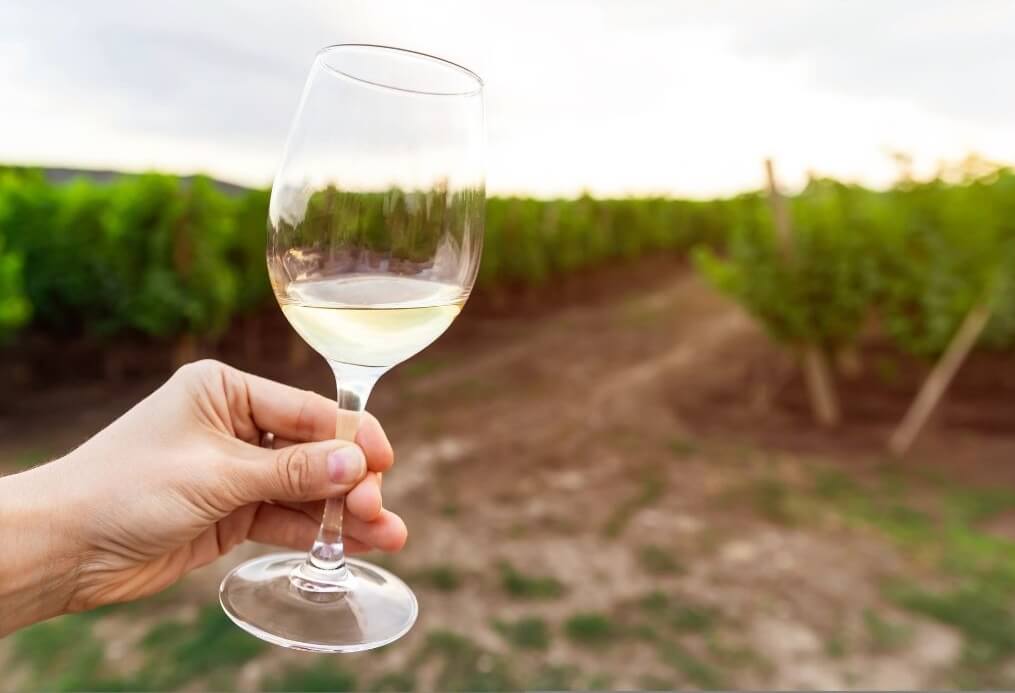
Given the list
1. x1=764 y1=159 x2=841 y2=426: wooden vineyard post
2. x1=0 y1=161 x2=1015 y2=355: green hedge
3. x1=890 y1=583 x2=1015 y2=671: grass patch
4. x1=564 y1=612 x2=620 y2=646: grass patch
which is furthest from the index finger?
x1=764 y1=159 x2=841 y2=426: wooden vineyard post

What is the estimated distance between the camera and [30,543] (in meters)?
1.54

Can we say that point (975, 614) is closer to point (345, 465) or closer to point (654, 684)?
point (654, 684)

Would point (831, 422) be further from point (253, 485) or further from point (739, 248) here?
point (253, 485)

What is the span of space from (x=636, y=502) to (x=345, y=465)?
17.8ft

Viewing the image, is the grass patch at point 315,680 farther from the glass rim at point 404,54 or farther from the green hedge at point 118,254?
the green hedge at point 118,254

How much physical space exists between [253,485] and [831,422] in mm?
8940

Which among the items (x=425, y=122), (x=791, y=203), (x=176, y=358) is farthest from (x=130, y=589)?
(x=791, y=203)

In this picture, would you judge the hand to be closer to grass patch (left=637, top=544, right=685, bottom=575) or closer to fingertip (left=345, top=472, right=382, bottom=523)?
fingertip (left=345, top=472, right=382, bottom=523)

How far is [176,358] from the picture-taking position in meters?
9.93

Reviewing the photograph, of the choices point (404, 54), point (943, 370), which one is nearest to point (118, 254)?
point (404, 54)

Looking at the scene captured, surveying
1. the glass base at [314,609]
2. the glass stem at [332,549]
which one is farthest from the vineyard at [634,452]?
the glass base at [314,609]

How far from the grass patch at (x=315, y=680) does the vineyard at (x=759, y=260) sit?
5.58 meters

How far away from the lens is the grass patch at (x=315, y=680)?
3834 millimetres

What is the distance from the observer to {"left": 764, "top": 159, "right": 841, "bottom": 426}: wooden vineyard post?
909cm
